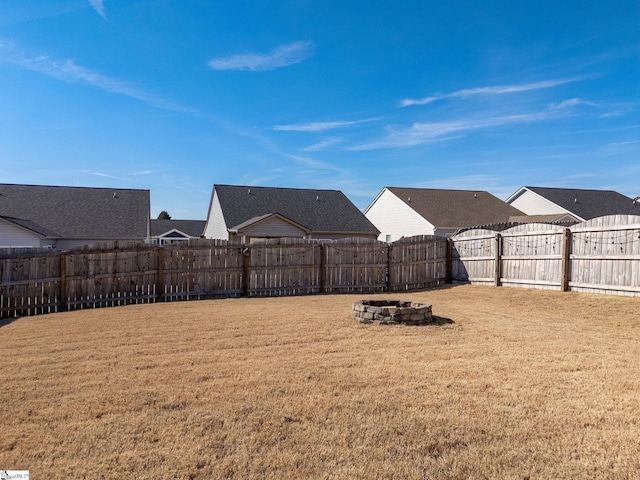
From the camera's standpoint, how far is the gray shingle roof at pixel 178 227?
39.1 metres

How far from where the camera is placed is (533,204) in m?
36.4

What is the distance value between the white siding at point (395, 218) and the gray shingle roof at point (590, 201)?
11.4 m

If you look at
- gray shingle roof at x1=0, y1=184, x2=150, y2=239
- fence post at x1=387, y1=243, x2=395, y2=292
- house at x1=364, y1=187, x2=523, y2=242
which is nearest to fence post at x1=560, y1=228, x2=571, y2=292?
fence post at x1=387, y1=243, x2=395, y2=292

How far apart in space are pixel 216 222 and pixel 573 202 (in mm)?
27541

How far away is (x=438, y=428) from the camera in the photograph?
161 inches

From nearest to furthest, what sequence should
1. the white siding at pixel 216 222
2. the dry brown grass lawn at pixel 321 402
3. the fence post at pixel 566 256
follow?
the dry brown grass lawn at pixel 321 402, the fence post at pixel 566 256, the white siding at pixel 216 222

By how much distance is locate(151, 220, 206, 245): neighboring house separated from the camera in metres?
37.5

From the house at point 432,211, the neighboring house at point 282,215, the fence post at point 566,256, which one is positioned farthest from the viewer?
the house at point 432,211

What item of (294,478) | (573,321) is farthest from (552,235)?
(294,478)

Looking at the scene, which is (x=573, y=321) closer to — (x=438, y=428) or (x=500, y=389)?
(x=500, y=389)

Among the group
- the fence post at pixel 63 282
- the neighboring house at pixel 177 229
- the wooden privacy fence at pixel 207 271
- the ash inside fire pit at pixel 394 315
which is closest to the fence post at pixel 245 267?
the wooden privacy fence at pixel 207 271

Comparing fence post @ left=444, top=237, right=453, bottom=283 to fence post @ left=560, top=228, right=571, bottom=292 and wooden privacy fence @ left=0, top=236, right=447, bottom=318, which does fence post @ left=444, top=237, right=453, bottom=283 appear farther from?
fence post @ left=560, top=228, right=571, bottom=292

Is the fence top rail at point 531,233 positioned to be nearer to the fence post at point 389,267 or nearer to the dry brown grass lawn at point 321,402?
the fence post at point 389,267

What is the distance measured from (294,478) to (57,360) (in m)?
4.81
